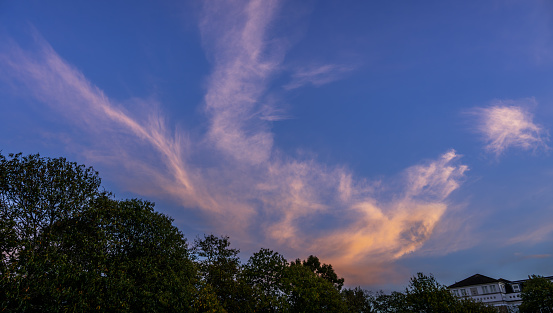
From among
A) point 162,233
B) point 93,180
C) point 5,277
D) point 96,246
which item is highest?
point 93,180

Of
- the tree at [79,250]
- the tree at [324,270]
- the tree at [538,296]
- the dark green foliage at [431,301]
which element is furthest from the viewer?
the tree at [324,270]

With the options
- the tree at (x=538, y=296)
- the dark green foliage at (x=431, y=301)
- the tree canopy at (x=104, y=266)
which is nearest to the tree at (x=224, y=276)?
the tree canopy at (x=104, y=266)

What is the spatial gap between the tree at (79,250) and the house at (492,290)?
73118 millimetres

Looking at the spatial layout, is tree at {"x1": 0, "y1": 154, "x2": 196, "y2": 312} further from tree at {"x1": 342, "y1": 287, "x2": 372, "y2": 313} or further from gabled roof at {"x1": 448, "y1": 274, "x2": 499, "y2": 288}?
gabled roof at {"x1": 448, "y1": 274, "x2": 499, "y2": 288}

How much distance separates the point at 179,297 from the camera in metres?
29.5

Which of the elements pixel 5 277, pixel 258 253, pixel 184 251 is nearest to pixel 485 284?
pixel 258 253

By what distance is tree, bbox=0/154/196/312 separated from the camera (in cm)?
2270

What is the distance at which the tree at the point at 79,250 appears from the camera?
2270cm

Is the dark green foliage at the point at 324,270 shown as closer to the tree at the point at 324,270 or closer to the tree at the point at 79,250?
the tree at the point at 324,270

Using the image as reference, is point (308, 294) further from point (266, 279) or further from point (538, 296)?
point (538, 296)

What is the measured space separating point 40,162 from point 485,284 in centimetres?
9470

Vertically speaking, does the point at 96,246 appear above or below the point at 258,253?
below

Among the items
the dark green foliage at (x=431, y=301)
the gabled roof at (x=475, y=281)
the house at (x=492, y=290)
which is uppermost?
the gabled roof at (x=475, y=281)

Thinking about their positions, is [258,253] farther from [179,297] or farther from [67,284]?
[67,284]
